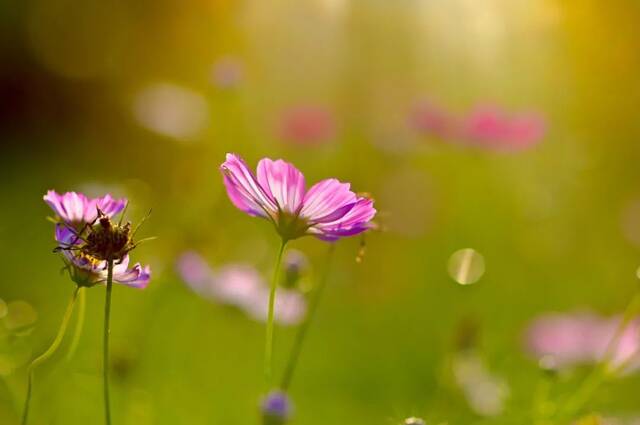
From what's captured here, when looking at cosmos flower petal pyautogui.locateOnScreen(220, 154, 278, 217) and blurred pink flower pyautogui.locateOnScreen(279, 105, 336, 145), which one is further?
blurred pink flower pyautogui.locateOnScreen(279, 105, 336, 145)

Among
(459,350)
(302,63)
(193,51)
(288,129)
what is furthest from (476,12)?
(459,350)

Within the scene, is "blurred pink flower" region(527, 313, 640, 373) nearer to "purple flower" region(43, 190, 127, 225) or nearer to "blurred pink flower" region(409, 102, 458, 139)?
"blurred pink flower" region(409, 102, 458, 139)

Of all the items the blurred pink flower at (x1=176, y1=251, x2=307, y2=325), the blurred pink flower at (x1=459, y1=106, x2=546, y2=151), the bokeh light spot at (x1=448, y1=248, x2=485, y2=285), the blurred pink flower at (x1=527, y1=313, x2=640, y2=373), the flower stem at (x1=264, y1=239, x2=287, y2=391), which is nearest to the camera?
the flower stem at (x1=264, y1=239, x2=287, y2=391)

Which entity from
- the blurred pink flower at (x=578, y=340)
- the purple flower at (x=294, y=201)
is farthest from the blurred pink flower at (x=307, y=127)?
the purple flower at (x=294, y=201)

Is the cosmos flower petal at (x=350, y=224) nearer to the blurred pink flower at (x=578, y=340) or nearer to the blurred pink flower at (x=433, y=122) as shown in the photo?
the blurred pink flower at (x=578, y=340)

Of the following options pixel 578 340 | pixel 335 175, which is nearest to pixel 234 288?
pixel 578 340

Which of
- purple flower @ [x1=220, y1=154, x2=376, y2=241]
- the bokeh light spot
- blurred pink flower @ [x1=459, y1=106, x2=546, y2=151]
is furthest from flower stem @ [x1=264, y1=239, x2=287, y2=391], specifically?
blurred pink flower @ [x1=459, y1=106, x2=546, y2=151]
